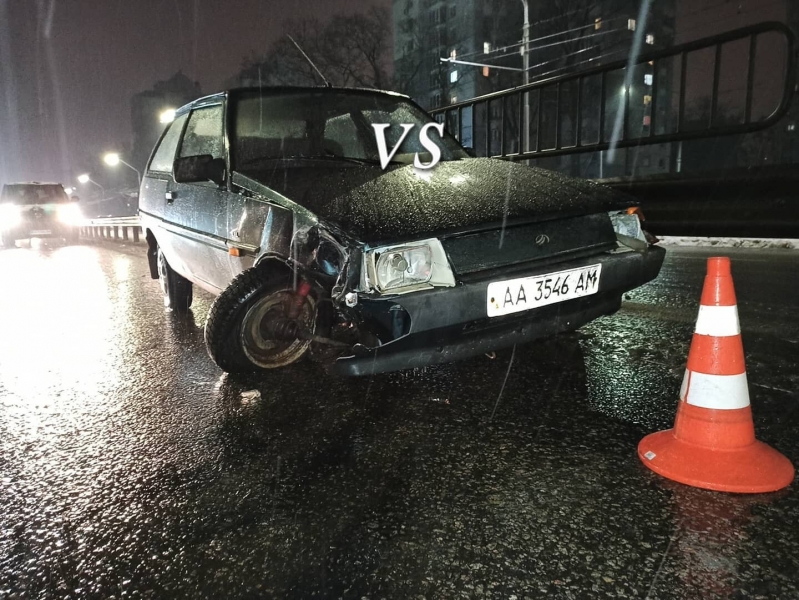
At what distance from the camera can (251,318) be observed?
3.27 meters

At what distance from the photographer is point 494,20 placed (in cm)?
5781

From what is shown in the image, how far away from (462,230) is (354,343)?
707 millimetres

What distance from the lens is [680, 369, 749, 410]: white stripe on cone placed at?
230cm

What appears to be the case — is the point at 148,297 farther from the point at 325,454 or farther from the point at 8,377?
the point at 325,454

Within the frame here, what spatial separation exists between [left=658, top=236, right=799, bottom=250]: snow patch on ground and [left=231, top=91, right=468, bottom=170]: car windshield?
5.61 metres

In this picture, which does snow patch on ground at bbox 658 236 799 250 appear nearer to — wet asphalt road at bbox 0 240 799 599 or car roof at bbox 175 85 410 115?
wet asphalt road at bbox 0 240 799 599

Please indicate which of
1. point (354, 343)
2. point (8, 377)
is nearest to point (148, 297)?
point (8, 377)

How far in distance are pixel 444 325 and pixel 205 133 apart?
108 inches

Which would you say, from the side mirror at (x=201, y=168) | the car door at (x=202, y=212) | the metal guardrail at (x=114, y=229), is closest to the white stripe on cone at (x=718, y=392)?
the car door at (x=202, y=212)

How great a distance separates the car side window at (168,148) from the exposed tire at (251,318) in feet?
7.80

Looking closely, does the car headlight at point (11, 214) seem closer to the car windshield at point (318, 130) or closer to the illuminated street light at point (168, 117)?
the illuminated street light at point (168, 117)

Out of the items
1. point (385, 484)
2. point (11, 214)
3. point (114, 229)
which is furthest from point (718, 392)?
point (114, 229)

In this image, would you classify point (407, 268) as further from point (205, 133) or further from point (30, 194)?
point (30, 194)

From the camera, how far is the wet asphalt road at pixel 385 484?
171 cm
